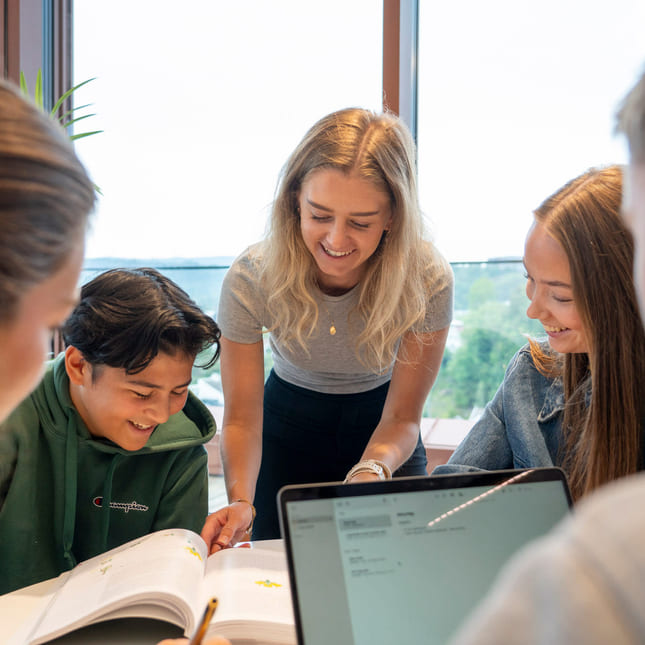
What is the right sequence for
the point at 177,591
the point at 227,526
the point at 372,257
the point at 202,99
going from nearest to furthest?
the point at 177,591 < the point at 227,526 < the point at 372,257 < the point at 202,99

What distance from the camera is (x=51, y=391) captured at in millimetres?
1256

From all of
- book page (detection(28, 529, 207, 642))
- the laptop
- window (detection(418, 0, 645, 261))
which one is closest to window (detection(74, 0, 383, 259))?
window (detection(418, 0, 645, 261))

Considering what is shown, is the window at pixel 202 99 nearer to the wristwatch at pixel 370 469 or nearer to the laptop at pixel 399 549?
the wristwatch at pixel 370 469

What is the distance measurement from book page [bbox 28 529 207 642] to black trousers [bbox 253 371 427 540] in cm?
58

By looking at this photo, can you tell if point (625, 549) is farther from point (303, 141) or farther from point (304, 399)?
point (304, 399)

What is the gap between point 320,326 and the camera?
1.51 m

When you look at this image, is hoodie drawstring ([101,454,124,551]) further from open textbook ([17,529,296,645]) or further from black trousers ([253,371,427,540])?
black trousers ([253,371,427,540])

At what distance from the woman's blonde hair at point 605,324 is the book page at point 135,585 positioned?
22.1 inches

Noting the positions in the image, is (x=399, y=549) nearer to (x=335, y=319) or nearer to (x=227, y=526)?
(x=227, y=526)

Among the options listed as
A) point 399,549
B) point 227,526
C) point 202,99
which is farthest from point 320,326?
point 202,99

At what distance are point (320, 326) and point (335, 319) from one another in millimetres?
37

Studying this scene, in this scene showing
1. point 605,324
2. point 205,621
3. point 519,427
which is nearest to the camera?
point 205,621

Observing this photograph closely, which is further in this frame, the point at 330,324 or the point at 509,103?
the point at 509,103

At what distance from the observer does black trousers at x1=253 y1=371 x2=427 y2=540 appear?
1.57 meters
